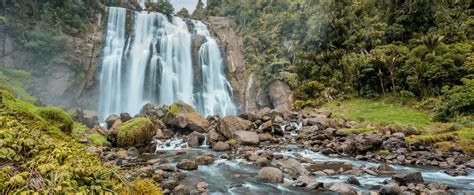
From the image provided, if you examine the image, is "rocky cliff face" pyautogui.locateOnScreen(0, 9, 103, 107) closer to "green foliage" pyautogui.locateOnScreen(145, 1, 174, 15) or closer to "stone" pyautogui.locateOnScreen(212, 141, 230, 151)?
"green foliage" pyautogui.locateOnScreen(145, 1, 174, 15)

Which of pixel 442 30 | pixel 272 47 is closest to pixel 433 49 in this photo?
pixel 442 30

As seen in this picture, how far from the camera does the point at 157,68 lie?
38656 mm

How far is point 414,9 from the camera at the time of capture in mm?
36094

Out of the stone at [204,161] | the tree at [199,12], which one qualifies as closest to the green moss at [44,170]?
the stone at [204,161]

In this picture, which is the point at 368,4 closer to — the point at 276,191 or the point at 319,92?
the point at 319,92

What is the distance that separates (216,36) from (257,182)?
A: 38972 mm

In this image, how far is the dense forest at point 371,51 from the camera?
89.7 feet

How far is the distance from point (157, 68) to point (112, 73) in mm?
5326

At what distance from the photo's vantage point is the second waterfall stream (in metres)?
37.1

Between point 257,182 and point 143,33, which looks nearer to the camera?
point 257,182

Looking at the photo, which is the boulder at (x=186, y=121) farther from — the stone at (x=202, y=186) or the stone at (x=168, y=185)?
the stone at (x=168, y=185)

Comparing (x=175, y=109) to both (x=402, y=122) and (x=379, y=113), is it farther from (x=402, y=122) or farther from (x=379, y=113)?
(x=402, y=122)

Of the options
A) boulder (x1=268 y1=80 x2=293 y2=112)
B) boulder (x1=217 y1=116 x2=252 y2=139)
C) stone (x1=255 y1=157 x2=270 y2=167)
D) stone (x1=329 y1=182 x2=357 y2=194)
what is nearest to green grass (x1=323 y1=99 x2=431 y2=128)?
boulder (x1=268 y1=80 x2=293 y2=112)

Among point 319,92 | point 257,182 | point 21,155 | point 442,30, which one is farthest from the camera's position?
point 319,92
